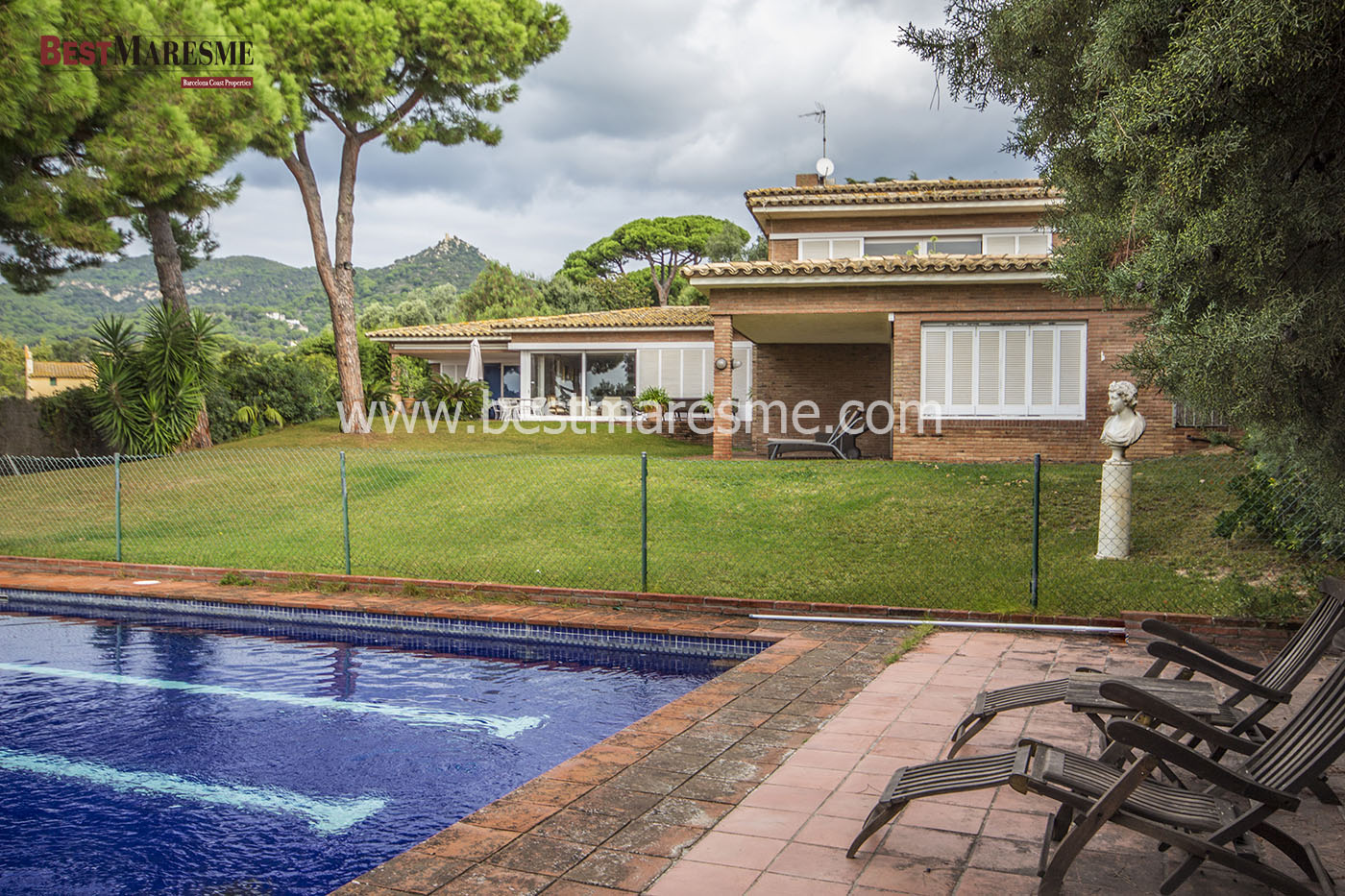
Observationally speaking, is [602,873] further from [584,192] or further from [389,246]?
[389,246]

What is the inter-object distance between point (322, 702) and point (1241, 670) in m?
5.86

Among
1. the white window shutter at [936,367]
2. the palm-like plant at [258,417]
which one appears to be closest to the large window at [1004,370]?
the white window shutter at [936,367]

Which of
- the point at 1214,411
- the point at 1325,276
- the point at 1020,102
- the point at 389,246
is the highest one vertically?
the point at 389,246

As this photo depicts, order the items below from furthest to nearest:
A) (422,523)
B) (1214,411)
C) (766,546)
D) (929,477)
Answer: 1. (929,477)
2. (422,523)
3. (766,546)
4. (1214,411)

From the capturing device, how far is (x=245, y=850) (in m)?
4.41

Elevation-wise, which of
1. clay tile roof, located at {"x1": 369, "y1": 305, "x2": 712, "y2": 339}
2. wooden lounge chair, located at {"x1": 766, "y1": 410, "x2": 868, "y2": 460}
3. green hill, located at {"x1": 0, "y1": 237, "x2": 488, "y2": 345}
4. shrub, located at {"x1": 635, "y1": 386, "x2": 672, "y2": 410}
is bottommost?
wooden lounge chair, located at {"x1": 766, "y1": 410, "x2": 868, "y2": 460}

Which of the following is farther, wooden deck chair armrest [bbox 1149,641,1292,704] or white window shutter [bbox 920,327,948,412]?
white window shutter [bbox 920,327,948,412]

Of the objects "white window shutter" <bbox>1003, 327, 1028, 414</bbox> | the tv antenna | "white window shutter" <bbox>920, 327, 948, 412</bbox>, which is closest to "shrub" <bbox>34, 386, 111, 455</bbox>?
"white window shutter" <bbox>920, 327, 948, 412</bbox>

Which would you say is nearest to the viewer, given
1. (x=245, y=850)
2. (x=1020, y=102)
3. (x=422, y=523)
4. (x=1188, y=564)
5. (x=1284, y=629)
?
(x=245, y=850)

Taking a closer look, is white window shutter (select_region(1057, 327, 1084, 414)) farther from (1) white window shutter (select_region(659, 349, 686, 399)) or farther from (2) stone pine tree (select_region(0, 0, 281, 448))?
(2) stone pine tree (select_region(0, 0, 281, 448))

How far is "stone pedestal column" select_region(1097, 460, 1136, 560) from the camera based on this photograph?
10.1 meters

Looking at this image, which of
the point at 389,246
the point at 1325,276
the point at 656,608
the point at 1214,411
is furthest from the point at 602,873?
the point at 389,246

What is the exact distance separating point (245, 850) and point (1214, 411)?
17.4 ft

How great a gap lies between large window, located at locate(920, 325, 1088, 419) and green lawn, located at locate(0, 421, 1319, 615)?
6.95 feet
